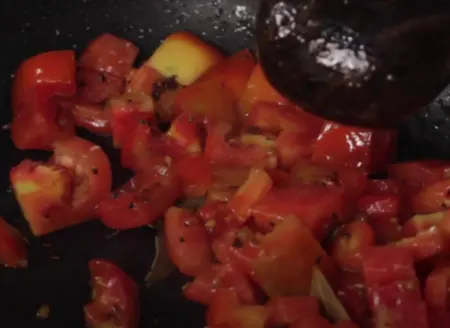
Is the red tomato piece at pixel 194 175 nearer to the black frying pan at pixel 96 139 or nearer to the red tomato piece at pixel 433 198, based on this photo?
the black frying pan at pixel 96 139

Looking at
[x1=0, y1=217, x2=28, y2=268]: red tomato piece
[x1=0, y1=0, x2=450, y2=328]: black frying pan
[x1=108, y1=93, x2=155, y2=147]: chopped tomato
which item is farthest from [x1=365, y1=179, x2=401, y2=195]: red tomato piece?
[x1=0, y1=217, x2=28, y2=268]: red tomato piece

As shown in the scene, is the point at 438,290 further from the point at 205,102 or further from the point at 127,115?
the point at 127,115

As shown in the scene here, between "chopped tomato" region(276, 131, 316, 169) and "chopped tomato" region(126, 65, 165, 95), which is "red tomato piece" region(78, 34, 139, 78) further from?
"chopped tomato" region(276, 131, 316, 169)

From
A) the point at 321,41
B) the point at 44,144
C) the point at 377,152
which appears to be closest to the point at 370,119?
the point at 321,41

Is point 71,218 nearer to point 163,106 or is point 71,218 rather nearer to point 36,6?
point 163,106

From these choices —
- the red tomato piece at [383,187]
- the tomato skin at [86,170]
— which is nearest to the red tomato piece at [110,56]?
the tomato skin at [86,170]

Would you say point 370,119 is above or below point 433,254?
above

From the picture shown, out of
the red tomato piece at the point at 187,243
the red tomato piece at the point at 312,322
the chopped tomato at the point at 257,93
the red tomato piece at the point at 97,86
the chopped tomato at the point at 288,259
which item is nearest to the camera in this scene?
the red tomato piece at the point at 312,322
